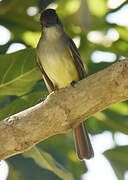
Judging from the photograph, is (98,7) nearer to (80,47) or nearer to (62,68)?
(80,47)

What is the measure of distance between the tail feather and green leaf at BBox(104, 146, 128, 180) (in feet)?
0.95

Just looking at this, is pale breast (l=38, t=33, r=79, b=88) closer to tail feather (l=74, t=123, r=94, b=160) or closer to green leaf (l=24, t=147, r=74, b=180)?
tail feather (l=74, t=123, r=94, b=160)

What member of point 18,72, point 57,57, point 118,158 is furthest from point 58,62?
point 118,158

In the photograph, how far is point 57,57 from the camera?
107 inches

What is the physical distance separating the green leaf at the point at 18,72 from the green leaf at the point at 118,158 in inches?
31.3

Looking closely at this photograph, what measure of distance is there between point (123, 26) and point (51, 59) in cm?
60

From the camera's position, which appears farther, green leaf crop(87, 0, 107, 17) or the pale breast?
green leaf crop(87, 0, 107, 17)

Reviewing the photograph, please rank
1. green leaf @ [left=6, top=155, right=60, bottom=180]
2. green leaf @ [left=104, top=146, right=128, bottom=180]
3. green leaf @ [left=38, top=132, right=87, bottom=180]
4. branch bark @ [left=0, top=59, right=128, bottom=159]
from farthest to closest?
green leaf @ [left=38, top=132, right=87, bottom=180] → green leaf @ [left=104, top=146, right=128, bottom=180] → green leaf @ [left=6, top=155, right=60, bottom=180] → branch bark @ [left=0, top=59, right=128, bottom=159]

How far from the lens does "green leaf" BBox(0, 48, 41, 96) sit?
88.7 inches

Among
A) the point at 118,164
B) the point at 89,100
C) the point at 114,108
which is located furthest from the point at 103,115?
the point at 89,100

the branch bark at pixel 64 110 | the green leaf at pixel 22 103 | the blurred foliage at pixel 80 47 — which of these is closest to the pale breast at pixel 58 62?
the blurred foliage at pixel 80 47

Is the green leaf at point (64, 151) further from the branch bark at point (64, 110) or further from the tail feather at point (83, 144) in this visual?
the branch bark at point (64, 110)

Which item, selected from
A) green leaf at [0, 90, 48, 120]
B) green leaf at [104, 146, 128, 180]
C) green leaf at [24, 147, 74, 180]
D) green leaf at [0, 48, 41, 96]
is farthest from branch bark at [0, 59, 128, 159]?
green leaf at [104, 146, 128, 180]

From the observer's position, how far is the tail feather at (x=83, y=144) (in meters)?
2.48
